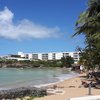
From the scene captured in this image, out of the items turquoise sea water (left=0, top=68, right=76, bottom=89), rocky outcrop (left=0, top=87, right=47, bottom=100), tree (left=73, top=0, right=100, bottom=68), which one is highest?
tree (left=73, top=0, right=100, bottom=68)

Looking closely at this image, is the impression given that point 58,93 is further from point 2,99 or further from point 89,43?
point 89,43

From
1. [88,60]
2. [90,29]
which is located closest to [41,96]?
[88,60]

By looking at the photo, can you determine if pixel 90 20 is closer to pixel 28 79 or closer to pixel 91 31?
pixel 91 31

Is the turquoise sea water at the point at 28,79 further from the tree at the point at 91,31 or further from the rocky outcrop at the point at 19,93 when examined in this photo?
the rocky outcrop at the point at 19,93

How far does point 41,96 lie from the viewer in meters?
17.6

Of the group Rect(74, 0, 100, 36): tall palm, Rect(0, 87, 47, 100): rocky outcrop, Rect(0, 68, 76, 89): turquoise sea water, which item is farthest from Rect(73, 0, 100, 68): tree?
Rect(0, 68, 76, 89): turquoise sea water

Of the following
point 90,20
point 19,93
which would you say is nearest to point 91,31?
point 90,20

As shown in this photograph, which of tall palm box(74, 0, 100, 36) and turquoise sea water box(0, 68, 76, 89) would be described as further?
turquoise sea water box(0, 68, 76, 89)

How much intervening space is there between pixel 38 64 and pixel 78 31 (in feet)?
487

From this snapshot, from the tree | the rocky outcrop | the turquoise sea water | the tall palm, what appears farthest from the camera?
the turquoise sea water

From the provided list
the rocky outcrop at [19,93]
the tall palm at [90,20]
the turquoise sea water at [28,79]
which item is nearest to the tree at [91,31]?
the tall palm at [90,20]

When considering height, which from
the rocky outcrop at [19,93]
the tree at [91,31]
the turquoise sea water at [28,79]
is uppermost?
the tree at [91,31]

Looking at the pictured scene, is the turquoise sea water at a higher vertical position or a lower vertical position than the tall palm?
lower

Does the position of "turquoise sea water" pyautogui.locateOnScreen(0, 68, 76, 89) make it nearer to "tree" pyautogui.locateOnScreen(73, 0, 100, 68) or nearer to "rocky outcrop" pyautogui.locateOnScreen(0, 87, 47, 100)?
"tree" pyautogui.locateOnScreen(73, 0, 100, 68)
